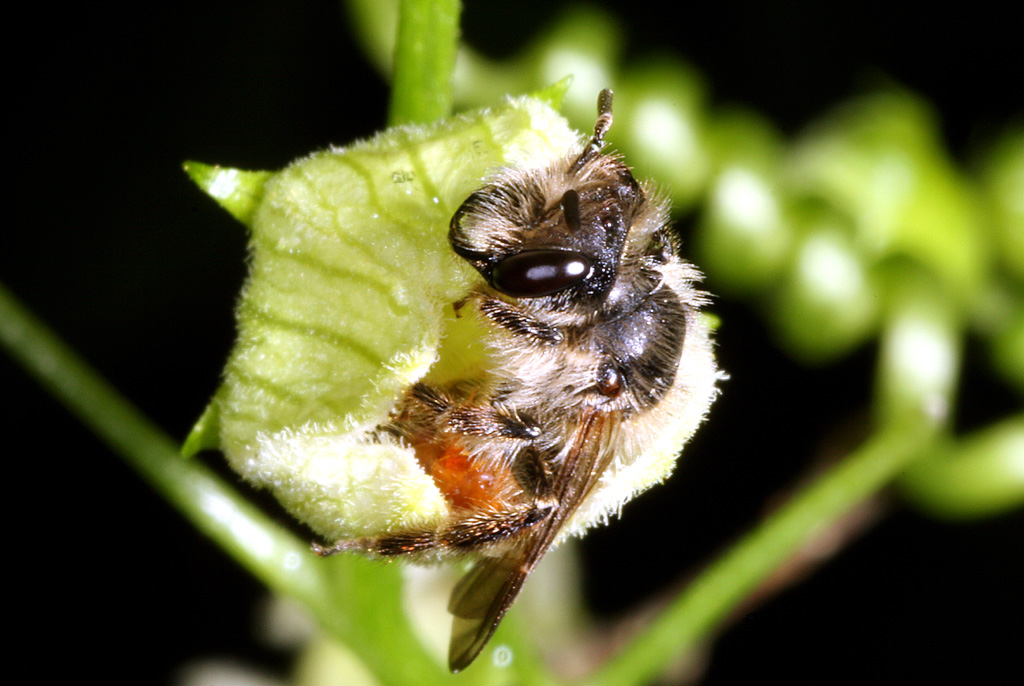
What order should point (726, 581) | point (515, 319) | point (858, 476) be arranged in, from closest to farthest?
1. point (515, 319)
2. point (726, 581)
3. point (858, 476)

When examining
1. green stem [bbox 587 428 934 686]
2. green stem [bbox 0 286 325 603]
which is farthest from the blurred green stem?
green stem [bbox 0 286 325 603]

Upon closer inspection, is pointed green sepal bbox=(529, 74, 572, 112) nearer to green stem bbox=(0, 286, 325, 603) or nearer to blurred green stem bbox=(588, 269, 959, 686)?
green stem bbox=(0, 286, 325, 603)

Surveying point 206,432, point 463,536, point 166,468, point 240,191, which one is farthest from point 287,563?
point 240,191

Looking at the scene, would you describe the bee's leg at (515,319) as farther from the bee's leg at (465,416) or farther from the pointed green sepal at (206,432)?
the pointed green sepal at (206,432)

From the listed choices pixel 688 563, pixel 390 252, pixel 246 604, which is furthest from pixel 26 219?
pixel 688 563

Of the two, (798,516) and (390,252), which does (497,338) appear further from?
(798,516)

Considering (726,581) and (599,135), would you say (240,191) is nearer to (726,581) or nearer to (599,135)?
(599,135)
